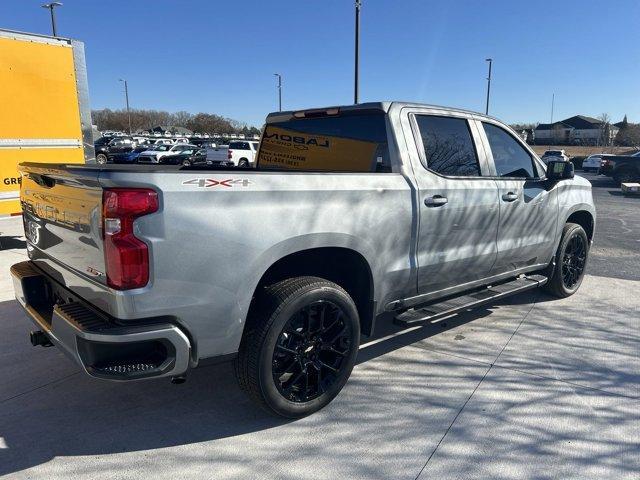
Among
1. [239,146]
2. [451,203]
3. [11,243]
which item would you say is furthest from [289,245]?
[239,146]

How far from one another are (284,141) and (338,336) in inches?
84.5

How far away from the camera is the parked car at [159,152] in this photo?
1238 inches

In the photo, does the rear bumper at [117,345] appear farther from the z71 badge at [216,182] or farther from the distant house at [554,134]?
the distant house at [554,134]

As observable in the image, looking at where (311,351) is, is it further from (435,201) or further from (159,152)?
(159,152)

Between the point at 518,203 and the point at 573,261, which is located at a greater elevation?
the point at 518,203

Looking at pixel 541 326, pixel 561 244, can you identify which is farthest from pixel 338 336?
pixel 561 244

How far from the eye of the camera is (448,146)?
13.4 ft

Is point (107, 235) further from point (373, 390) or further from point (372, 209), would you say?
point (373, 390)

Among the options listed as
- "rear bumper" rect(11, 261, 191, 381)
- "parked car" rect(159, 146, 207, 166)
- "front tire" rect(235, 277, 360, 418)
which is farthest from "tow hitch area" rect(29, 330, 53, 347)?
"parked car" rect(159, 146, 207, 166)

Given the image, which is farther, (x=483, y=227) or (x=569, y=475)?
(x=483, y=227)

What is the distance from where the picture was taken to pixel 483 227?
13.8 feet

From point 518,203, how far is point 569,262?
5.09 ft

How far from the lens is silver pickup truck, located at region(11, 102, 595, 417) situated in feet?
8.11

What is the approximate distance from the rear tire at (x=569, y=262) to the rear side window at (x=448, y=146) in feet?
5.81
